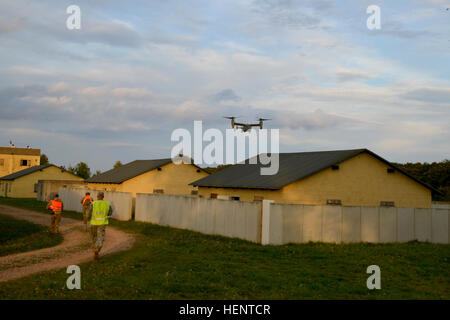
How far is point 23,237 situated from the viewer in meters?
23.1

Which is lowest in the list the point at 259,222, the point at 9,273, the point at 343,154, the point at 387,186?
the point at 9,273

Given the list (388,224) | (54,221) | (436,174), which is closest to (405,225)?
(388,224)

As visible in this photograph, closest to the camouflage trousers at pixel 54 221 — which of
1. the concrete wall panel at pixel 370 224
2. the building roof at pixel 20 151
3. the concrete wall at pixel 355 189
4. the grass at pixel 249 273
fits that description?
the grass at pixel 249 273

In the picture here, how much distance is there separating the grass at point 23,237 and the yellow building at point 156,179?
47.8 feet

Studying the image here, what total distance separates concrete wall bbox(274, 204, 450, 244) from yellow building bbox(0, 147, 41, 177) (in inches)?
3471

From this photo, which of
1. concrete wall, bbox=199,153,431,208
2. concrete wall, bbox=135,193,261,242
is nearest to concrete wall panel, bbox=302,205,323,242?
concrete wall, bbox=135,193,261,242

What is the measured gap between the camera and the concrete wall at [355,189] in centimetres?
2525

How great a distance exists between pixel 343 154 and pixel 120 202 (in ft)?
51.2

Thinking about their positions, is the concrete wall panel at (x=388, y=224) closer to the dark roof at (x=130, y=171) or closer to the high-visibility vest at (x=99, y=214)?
the high-visibility vest at (x=99, y=214)

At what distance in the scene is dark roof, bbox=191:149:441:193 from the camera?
25.5m

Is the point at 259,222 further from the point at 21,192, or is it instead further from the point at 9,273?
the point at 21,192
